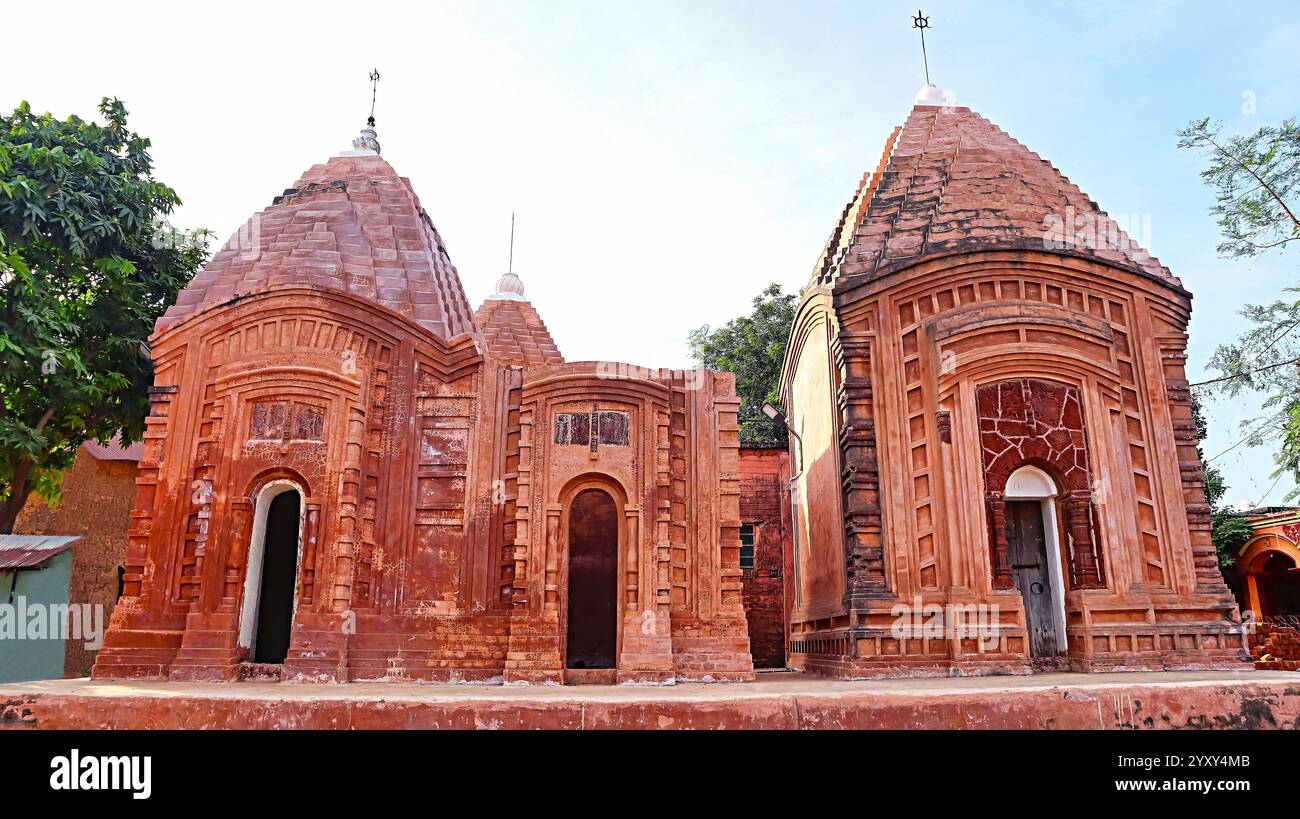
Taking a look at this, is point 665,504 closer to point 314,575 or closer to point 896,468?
point 896,468

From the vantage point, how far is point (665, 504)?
11.3 metres

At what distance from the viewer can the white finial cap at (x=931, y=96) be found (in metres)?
15.0

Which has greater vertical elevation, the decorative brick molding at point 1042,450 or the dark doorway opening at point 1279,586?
the decorative brick molding at point 1042,450

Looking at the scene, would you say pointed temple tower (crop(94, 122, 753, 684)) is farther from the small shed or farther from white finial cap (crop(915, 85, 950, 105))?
white finial cap (crop(915, 85, 950, 105))

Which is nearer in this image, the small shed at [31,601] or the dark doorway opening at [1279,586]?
the small shed at [31,601]

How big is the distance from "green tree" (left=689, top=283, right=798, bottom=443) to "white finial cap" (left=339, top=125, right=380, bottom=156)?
14118mm

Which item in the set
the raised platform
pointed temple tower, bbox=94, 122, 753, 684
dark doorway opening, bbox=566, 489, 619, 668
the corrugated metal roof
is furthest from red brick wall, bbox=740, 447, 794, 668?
the corrugated metal roof

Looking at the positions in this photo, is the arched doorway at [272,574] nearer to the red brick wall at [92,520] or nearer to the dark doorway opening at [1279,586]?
the red brick wall at [92,520]

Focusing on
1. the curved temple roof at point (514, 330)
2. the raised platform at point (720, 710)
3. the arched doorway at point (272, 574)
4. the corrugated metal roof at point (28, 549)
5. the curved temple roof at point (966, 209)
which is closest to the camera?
the raised platform at point (720, 710)

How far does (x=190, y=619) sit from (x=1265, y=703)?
37.2 ft

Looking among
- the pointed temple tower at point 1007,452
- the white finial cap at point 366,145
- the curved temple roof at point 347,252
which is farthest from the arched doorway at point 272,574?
the pointed temple tower at point 1007,452

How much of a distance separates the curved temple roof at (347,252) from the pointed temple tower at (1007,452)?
5934mm

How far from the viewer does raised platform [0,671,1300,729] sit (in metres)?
6.40

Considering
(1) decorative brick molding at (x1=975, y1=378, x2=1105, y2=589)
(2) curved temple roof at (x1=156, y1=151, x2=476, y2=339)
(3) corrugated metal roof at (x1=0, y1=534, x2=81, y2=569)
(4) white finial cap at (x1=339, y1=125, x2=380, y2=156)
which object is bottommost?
(3) corrugated metal roof at (x1=0, y1=534, x2=81, y2=569)
